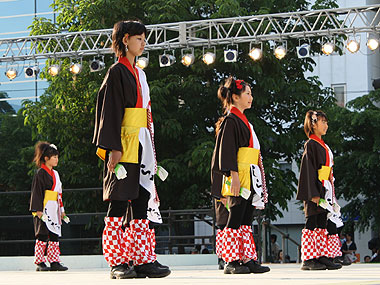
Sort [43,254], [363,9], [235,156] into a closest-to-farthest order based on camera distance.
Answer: [235,156] < [43,254] < [363,9]

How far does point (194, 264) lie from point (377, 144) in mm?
10210

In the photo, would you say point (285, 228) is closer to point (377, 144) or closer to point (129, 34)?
point (377, 144)

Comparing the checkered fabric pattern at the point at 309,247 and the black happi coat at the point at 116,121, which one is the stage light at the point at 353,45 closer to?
the checkered fabric pattern at the point at 309,247

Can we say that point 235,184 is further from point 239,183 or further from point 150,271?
point 150,271

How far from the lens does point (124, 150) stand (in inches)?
194

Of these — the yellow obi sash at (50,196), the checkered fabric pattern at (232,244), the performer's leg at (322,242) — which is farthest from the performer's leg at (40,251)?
the checkered fabric pattern at (232,244)

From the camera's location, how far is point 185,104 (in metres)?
17.3

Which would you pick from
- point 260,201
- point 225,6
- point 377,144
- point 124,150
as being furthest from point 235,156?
point 377,144

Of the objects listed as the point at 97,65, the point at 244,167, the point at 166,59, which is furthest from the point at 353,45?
the point at 244,167

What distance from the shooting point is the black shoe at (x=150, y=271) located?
4883mm

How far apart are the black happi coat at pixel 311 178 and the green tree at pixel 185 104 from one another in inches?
334

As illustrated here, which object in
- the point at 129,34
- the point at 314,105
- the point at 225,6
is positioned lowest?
the point at 129,34

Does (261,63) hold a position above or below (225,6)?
below

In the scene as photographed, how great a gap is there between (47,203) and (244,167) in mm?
4114
